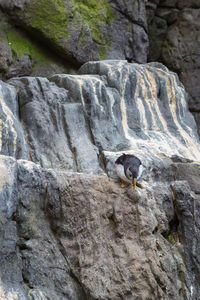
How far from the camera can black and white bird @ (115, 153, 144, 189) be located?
5.36 m

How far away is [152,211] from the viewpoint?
18.3 feet

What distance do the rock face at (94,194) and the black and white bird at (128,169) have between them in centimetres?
16

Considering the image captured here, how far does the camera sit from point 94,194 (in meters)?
5.26

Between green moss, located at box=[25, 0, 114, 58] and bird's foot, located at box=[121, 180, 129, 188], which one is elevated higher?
green moss, located at box=[25, 0, 114, 58]

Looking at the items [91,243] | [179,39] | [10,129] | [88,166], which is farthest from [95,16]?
[91,243]

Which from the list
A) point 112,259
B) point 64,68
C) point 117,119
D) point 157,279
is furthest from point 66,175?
point 64,68

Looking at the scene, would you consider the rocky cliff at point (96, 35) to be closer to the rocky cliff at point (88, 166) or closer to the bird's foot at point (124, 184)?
the rocky cliff at point (88, 166)

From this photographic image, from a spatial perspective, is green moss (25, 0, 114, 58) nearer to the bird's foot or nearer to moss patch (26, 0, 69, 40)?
moss patch (26, 0, 69, 40)

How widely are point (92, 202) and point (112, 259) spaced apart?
28.0 inches

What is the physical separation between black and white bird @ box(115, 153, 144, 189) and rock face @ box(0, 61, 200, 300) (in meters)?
0.16

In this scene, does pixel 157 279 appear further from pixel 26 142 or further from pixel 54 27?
pixel 54 27

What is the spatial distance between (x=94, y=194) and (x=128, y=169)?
0.53 m

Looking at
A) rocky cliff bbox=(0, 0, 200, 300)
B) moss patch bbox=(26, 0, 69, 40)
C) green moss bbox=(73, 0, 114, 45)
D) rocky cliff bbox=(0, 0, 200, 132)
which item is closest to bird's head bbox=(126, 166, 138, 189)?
rocky cliff bbox=(0, 0, 200, 300)

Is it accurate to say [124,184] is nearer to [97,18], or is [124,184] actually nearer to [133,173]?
[133,173]
